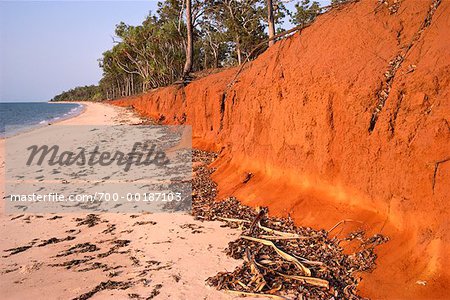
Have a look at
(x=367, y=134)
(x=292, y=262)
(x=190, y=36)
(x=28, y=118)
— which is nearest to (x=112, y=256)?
(x=292, y=262)

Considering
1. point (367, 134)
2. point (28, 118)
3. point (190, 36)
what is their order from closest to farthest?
1. point (367, 134)
2. point (190, 36)
3. point (28, 118)

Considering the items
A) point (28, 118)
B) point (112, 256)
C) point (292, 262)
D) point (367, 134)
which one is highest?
point (28, 118)

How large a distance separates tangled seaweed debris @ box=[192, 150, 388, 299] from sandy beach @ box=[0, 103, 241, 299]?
0.27 m

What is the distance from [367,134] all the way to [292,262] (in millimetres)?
2085

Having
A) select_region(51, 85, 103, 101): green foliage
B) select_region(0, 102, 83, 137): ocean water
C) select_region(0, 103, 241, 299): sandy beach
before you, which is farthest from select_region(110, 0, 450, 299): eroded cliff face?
select_region(51, 85, 103, 101): green foliage

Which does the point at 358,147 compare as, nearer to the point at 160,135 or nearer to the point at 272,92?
the point at 272,92

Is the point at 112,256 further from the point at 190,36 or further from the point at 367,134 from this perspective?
the point at 190,36

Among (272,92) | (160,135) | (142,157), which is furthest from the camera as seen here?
(160,135)

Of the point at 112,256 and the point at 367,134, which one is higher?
the point at 367,134

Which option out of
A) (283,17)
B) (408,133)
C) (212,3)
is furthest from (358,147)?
(212,3)

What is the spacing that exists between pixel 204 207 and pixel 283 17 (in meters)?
20.7

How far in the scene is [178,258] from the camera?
5398 millimetres

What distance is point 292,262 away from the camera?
4770mm

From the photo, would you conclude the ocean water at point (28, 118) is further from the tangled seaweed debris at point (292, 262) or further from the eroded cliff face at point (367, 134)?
the tangled seaweed debris at point (292, 262)
